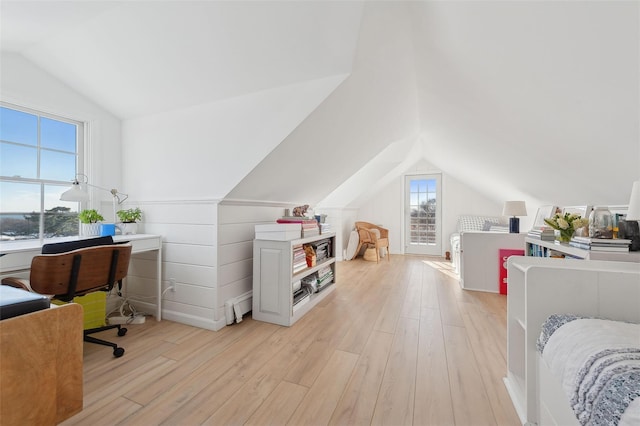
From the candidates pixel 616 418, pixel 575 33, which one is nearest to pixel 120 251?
pixel 616 418

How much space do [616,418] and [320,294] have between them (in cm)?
233

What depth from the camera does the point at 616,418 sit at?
563 millimetres

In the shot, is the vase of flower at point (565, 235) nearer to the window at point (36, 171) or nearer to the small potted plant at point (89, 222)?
the small potted plant at point (89, 222)

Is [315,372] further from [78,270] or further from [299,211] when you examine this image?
[299,211]

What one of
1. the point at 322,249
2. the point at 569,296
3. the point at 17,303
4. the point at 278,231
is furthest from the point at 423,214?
the point at 17,303

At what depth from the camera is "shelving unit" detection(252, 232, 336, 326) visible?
2.12 metres

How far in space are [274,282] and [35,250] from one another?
1542mm

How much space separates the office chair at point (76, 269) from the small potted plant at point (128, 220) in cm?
57

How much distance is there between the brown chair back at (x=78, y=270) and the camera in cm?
141

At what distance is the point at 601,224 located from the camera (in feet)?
A: 5.05

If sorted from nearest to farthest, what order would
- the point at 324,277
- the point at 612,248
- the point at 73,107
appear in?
1. the point at 612,248
2. the point at 73,107
3. the point at 324,277

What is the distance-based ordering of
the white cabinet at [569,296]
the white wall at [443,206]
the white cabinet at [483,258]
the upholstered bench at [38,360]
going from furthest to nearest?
the white wall at [443,206] < the white cabinet at [483,258] < the white cabinet at [569,296] < the upholstered bench at [38,360]

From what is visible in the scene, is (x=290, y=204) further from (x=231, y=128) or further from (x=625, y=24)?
(x=625, y=24)

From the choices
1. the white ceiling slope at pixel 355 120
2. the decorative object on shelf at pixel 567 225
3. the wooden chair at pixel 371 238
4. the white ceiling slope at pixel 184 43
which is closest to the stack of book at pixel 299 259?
the white ceiling slope at pixel 355 120
